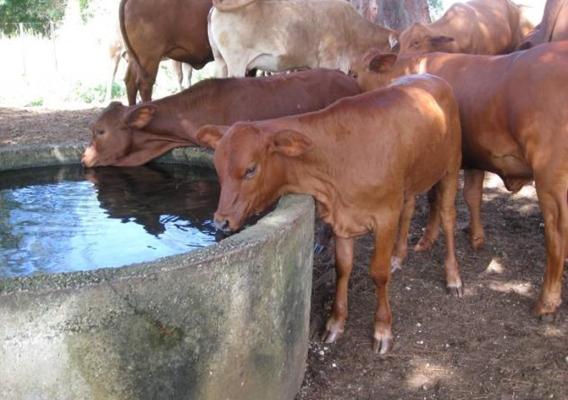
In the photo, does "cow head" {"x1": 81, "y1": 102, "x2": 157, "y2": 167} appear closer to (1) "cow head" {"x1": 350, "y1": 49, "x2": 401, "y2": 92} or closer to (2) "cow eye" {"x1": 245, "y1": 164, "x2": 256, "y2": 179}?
(1) "cow head" {"x1": 350, "y1": 49, "x2": 401, "y2": 92}

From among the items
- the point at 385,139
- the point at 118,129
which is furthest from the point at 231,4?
the point at 385,139

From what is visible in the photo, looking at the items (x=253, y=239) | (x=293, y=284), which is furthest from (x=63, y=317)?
(x=293, y=284)

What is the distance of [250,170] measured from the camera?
336 cm

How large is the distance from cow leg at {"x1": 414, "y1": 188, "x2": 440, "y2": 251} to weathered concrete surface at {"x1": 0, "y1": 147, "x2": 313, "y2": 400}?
7.19 ft

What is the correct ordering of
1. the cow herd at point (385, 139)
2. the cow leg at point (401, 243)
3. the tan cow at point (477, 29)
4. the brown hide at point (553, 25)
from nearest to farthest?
1. the cow herd at point (385, 139)
2. the cow leg at point (401, 243)
3. the brown hide at point (553, 25)
4. the tan cow at point (477, 29)

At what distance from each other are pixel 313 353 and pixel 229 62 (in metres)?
4.52

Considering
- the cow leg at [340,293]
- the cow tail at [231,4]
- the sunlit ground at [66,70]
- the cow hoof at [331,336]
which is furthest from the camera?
the sunlit ground at [66,70]

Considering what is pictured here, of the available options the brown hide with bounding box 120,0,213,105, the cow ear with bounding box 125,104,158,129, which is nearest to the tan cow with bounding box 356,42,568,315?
the cow ear with bounding box 125,104,158,129

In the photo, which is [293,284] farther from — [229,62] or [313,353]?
[229,62]

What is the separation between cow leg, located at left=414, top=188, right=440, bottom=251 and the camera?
512cm

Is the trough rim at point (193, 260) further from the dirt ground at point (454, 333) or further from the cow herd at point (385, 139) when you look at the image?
the dirt ground at point (454, 333)

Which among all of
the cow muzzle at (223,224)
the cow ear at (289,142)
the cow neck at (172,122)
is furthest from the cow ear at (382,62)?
the cow muzzle at (223,224)

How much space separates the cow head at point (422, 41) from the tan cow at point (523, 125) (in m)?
1.39

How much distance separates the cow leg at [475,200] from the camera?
513cm
